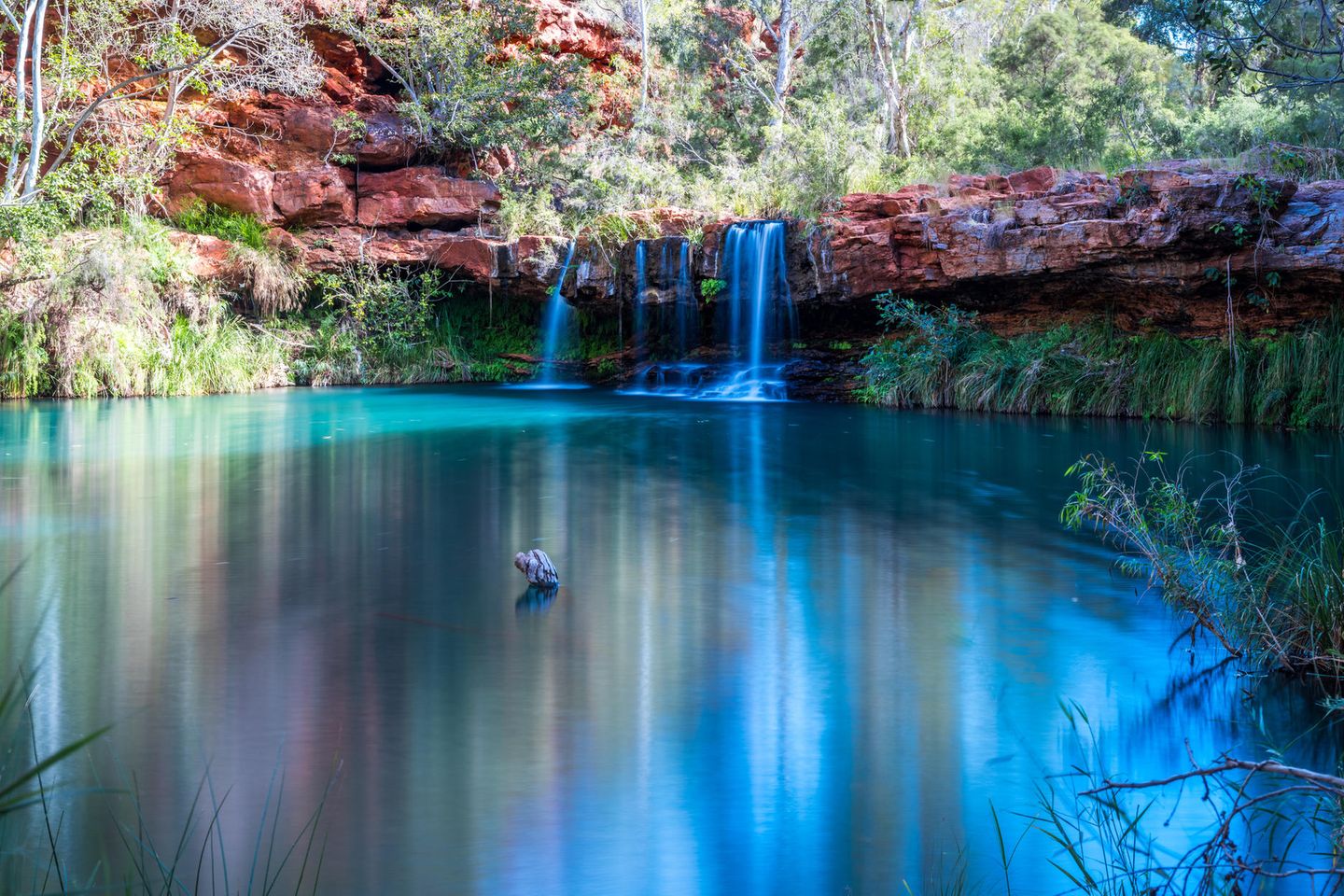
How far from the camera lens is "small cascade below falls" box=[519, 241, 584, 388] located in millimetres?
22094

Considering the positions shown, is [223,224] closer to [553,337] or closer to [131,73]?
[131,73]

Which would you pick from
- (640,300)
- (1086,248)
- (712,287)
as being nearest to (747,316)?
(712,287)

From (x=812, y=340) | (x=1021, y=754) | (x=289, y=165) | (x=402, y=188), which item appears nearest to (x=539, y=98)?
(x=402, y=188)

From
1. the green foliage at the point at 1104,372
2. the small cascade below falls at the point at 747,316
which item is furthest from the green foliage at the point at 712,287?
the green foliage at the point at 1104,372

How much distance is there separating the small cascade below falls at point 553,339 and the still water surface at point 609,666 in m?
12.5

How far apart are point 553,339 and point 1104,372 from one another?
37.9 feet

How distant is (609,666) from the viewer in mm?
4453

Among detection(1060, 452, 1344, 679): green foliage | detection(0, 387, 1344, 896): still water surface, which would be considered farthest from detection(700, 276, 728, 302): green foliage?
detection(1060, 452, 1344, 679): green foliage

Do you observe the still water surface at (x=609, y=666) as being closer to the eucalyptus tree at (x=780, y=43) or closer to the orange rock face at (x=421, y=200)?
the orange rock face at (x=421, y=200)

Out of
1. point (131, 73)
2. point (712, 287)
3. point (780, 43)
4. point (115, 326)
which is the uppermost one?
point (780, 43)

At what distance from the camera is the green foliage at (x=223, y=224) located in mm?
21141

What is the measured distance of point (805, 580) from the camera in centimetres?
604

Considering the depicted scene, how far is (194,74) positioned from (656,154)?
1156 cm

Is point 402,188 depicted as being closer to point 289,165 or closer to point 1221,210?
point 289,165
